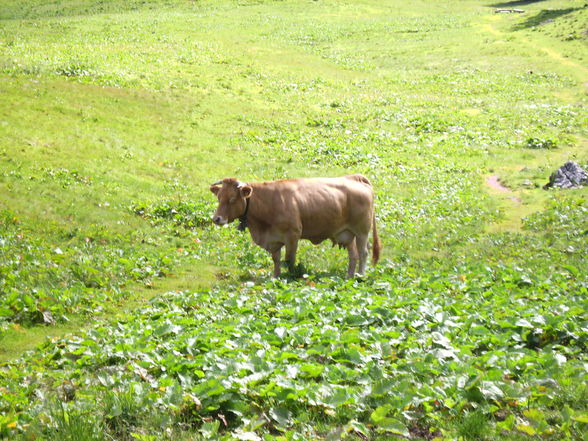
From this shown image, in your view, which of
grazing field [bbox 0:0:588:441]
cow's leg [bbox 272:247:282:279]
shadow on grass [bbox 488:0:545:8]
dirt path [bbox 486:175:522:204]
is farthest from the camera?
shadow on grass [bbox 488:0:545:8]

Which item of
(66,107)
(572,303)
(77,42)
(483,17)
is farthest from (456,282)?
(483,17)

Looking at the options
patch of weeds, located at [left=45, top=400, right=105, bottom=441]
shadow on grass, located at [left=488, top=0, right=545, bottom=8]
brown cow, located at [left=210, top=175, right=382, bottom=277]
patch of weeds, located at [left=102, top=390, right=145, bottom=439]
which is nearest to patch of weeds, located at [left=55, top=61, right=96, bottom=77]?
brown cow, located at [left=210, top=175, right=382, bottom=277]

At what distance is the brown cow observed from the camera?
56.4 ft

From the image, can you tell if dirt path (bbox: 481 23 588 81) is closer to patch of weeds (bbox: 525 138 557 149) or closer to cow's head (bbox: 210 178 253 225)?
patch of weeds (bbox: 525 138 557 149)

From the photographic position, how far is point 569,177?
29.1 meters

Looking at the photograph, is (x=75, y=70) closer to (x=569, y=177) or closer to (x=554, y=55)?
(x=569, y=177)

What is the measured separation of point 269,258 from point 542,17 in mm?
79169

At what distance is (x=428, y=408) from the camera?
7.85 metres

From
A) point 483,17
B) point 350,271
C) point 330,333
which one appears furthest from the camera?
point 483,17

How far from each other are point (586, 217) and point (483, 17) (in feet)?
253

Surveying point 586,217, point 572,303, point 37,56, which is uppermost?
point 37,56

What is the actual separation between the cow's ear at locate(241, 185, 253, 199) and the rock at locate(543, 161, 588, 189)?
703 inches

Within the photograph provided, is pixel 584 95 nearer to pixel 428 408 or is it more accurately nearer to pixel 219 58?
pixel 219 58

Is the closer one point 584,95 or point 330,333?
point 330,333
